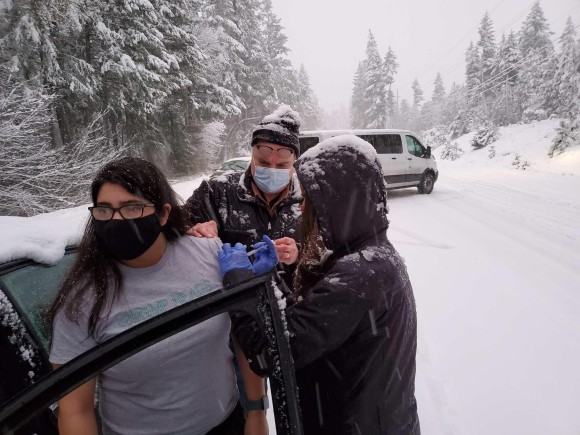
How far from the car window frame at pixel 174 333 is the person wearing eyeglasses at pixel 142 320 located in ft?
1.51

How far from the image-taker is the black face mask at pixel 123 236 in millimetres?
1358

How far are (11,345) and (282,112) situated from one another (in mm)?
2171

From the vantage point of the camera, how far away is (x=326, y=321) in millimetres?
1169

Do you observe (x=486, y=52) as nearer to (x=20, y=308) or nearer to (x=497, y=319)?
(x=497, y=319)

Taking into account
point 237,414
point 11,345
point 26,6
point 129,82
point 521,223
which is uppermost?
point 26,6

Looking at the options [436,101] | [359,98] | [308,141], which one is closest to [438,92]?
[436,101]

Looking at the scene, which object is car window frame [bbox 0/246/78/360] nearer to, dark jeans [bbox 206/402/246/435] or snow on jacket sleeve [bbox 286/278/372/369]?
dark jeans [bbox 206/402/246/435]

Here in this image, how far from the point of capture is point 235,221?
231 centimetres

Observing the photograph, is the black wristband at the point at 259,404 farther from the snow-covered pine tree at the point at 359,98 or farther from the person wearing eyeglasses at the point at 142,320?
the snow-covered pine tree at the point at 359,98

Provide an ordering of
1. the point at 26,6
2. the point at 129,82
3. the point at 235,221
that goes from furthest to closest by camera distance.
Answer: the point at 129,82 < the point at 26,6 < the point at 235,221

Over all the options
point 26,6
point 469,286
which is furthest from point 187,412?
point 26,6

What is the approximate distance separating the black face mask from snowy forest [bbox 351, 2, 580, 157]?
78.5ft

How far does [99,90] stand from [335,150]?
14032 mm

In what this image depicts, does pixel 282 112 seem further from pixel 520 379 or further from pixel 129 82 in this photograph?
pixel 129 82
